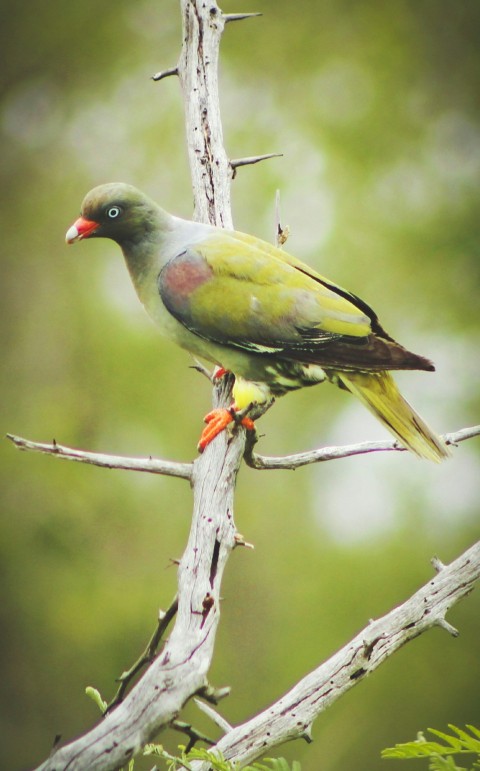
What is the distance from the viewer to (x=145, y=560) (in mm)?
5062

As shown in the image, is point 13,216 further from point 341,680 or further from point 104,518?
point 341,680

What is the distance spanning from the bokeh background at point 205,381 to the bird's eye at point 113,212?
279cm

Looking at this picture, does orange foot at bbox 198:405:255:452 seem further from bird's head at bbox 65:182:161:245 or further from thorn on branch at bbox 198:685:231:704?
thorn on branch at bbox 198:685:231:704

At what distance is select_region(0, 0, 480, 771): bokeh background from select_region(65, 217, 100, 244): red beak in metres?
2.81

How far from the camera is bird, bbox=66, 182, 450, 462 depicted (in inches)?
84.0

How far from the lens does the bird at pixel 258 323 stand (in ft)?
7.00

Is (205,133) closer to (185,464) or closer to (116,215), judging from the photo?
(116,215)

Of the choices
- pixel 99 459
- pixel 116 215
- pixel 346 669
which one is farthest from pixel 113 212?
pixel 346 669

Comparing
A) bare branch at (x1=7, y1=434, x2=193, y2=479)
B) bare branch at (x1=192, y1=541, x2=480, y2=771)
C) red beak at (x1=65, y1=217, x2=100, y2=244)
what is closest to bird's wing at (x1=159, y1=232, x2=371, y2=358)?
red beak at (x1=65, y1=217, x2=100, y2=244)

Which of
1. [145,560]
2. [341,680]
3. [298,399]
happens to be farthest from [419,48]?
[341,680]

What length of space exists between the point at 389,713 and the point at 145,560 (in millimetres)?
1741

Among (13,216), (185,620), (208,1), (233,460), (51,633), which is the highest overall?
(13,216)

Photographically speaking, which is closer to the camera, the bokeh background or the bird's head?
the bird's head

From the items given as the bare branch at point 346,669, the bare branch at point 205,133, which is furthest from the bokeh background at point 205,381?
the bare branch at point 346,669
